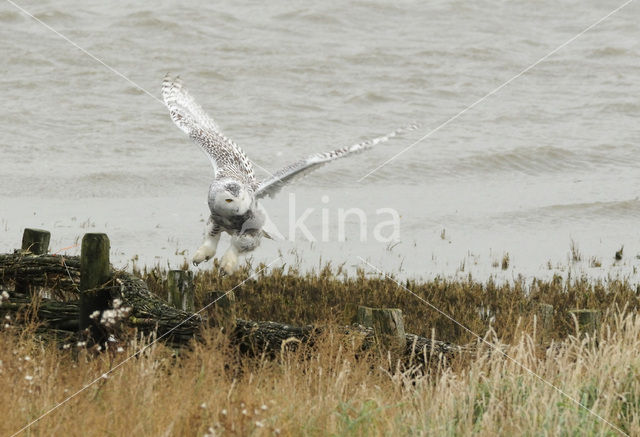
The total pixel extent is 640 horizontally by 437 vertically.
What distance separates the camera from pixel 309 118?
31.2 metres

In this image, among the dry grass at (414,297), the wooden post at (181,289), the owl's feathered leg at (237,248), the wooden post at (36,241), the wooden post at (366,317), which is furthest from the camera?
the dry grass at (414,297)

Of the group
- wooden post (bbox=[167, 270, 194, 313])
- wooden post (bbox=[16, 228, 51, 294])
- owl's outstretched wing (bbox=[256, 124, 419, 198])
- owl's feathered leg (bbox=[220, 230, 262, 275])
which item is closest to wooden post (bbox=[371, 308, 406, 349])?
owl's feathered leg (bbox=[220, 230, 262, 275])

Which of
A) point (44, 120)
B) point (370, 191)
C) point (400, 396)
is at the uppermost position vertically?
point (44, 120)

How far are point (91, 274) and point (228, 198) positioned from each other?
1235 millimetres

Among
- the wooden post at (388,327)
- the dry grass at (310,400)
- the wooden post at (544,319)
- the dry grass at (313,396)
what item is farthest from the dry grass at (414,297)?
the dry grass at (310,400)

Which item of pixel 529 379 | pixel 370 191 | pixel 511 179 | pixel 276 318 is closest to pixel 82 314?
pixel 276 318

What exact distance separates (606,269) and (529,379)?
8.06 metres

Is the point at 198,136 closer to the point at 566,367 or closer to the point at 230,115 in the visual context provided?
the point at 566,367

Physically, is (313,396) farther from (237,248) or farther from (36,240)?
(36,240)

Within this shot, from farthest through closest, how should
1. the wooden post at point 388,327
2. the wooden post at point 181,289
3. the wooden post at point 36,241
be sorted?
the wooden post at point 36,241
the wooden post at point 181,289
the wooden post at point 388,327

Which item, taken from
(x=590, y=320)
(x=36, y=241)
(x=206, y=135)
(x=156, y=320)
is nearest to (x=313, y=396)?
(x=156, y=320)

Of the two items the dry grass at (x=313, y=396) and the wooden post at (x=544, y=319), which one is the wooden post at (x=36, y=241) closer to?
the dry grass at (x=313, y=396)

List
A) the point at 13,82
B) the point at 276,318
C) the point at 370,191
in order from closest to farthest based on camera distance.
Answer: the point at 276,318, the point at 370,191, the point at 13,82

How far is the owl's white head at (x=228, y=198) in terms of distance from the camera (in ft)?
21.5
